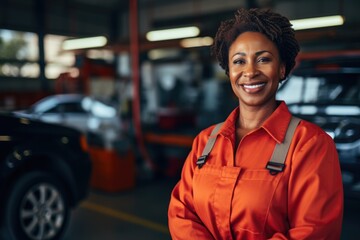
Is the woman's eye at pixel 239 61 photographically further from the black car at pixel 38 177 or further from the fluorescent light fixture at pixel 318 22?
the fluorescent light fixture at pixel 318 22

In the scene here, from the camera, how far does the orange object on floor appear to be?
555cm

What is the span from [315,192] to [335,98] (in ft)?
8.83

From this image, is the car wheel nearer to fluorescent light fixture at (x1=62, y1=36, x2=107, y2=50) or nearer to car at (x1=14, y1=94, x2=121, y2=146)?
fluorescent light fixture at (x1=62, y1=36, x2=107, y2=50)

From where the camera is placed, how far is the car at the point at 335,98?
353 cm

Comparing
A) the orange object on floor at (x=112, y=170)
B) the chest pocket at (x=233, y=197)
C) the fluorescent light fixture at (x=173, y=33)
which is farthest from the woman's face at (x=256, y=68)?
the fluorescent light fixture at (x=173, y=33)

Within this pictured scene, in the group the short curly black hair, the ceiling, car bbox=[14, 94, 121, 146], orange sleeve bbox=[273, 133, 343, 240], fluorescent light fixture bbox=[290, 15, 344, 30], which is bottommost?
car bbox=[14, 94, 121, 146]

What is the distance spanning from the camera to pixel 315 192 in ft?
4.15

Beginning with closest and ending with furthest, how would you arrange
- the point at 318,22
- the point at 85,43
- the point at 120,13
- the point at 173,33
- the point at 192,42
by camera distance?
the point at 318,22 → the point at 173,33 → the point at 192,42 → the point at 85,43 → the point at 120,13

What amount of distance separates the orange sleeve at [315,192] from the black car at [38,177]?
2556mm

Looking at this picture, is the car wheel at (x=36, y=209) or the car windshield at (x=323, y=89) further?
the car windshield at (x=323, y=89)

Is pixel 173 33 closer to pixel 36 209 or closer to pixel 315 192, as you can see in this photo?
pixel 36 209

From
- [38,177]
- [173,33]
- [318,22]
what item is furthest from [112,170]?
[318,22]

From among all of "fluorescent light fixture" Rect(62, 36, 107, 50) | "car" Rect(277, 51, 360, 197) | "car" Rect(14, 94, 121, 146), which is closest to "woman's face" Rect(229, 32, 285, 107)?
"car" Rect(277, 51, 360, 197)

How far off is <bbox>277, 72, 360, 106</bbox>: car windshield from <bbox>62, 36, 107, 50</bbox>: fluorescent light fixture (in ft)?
17.3
